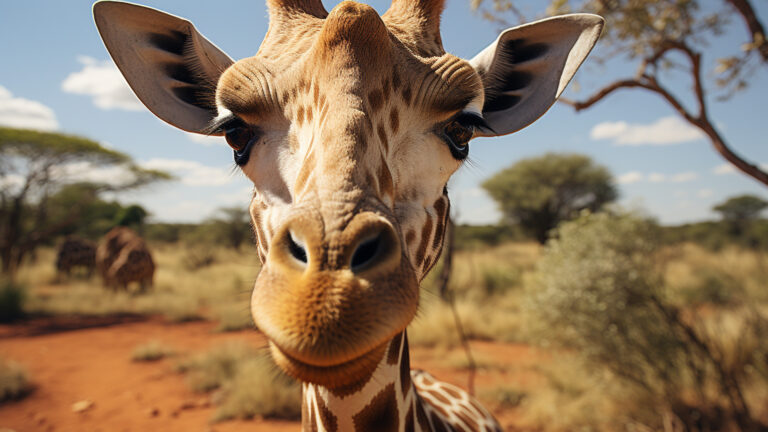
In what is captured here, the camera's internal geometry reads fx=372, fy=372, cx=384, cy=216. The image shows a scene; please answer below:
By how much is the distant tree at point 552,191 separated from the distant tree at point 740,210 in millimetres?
18108

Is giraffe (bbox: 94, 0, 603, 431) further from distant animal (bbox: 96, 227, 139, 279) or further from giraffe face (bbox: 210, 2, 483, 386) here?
distant animal (bbox: 96, 227, 139, 279)

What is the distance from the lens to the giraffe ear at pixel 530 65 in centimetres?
204

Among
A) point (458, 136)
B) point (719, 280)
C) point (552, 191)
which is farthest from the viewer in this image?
point (552, 191)

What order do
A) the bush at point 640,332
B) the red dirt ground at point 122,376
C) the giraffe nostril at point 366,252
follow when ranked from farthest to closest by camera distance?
the red dirt ground at point 122,376, the bush at point 640,332, the giraffe nostril at point 366,252

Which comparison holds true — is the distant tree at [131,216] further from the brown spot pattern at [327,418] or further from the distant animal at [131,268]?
the brown spot pattern at [327,418]

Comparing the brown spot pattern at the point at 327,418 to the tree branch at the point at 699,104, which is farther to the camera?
the tree branch at the point at 699,104

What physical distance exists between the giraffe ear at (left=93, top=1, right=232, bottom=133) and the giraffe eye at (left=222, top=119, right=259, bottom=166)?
1.42ft

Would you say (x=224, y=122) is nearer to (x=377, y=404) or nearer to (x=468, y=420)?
(x=377, y=404)

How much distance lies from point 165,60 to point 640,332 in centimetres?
720

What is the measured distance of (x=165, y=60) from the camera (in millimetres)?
2121

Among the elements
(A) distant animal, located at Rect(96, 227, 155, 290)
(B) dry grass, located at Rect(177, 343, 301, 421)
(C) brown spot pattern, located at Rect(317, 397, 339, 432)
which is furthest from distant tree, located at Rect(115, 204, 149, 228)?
(C) brown spot pattern, located at Rect(317, 397, 339, 432)

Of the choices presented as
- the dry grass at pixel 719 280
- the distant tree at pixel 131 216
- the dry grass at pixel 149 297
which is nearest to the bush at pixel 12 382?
the dry grass at pixel 149 297

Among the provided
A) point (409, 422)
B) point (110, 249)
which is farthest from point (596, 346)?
point (110, 249)

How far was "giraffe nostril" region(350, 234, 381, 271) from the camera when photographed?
109cm
